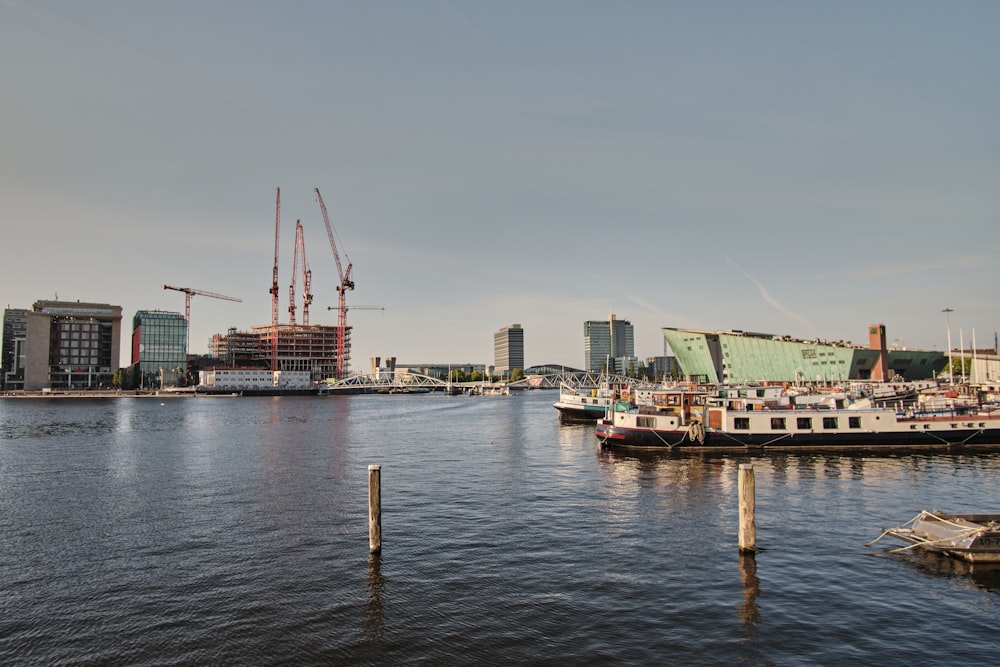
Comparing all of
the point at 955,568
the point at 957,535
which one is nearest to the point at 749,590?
the point at 955,568

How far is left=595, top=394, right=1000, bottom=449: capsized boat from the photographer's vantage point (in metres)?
68.6

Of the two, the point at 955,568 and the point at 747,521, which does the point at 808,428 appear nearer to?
the point at 955,568

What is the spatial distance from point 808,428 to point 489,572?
181 ft

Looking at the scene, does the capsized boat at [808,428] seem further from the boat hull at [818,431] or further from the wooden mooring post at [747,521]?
the wooden mooring post at [747,521]

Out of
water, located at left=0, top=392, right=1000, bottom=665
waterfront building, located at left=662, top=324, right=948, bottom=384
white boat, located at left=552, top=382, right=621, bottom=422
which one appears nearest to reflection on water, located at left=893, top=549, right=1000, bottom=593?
water, located at left=0, top=392, right=1000, bottom=665

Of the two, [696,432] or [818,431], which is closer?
[818,431]

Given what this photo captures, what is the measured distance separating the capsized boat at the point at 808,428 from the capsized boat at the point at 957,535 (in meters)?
36.9

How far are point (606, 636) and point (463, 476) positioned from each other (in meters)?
34.8

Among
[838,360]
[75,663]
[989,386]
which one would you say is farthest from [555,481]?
[838,360]

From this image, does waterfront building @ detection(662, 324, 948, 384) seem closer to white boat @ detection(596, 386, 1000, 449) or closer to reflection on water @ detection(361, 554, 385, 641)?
white boat @ detection(596, 386, 1000, 449)

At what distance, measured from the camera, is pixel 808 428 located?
227 feet

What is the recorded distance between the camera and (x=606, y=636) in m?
22.0

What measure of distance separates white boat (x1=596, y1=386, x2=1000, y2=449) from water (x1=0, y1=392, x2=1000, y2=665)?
36.4ft

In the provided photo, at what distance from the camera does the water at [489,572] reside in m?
21.3
